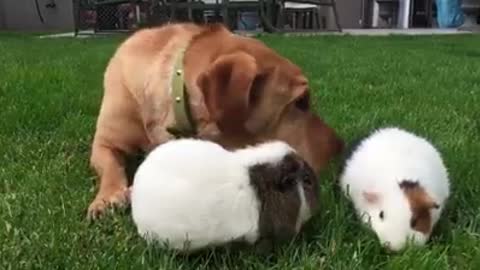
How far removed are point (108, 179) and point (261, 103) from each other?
1.87ft

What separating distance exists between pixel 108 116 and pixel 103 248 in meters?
0.92

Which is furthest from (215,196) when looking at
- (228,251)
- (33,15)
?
(33,15)

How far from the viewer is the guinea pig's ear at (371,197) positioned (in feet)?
5.62

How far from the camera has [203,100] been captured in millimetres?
1822

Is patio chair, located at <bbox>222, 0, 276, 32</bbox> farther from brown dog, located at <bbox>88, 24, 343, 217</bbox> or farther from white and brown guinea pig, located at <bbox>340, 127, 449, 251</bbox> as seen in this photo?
white and brown guinea pig, located at <bbox>340, 127, 449, 251</bbox>

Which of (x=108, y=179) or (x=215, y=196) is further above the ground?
(x=215, y=196)

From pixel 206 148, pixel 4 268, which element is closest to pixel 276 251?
pixel 206 148

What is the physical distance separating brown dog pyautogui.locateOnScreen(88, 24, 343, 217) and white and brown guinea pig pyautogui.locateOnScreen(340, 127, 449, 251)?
5.1 inches

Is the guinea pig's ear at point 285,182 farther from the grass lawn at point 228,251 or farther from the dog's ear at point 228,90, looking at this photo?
the dog's ear at point 228,90

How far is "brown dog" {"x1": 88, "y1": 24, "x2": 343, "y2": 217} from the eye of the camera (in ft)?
5.77

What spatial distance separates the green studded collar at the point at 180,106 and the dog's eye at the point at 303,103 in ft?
0.98

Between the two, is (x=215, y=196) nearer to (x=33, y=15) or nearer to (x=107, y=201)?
(x=107, y=201)

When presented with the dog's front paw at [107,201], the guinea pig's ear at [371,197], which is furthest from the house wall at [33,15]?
the guinea pig's ear at [371,197]

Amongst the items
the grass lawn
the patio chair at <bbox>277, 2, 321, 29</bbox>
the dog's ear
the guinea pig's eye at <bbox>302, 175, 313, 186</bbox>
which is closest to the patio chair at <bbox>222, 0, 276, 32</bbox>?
the patio chair at <bbox>277, 2, 321, 29</bbox>
